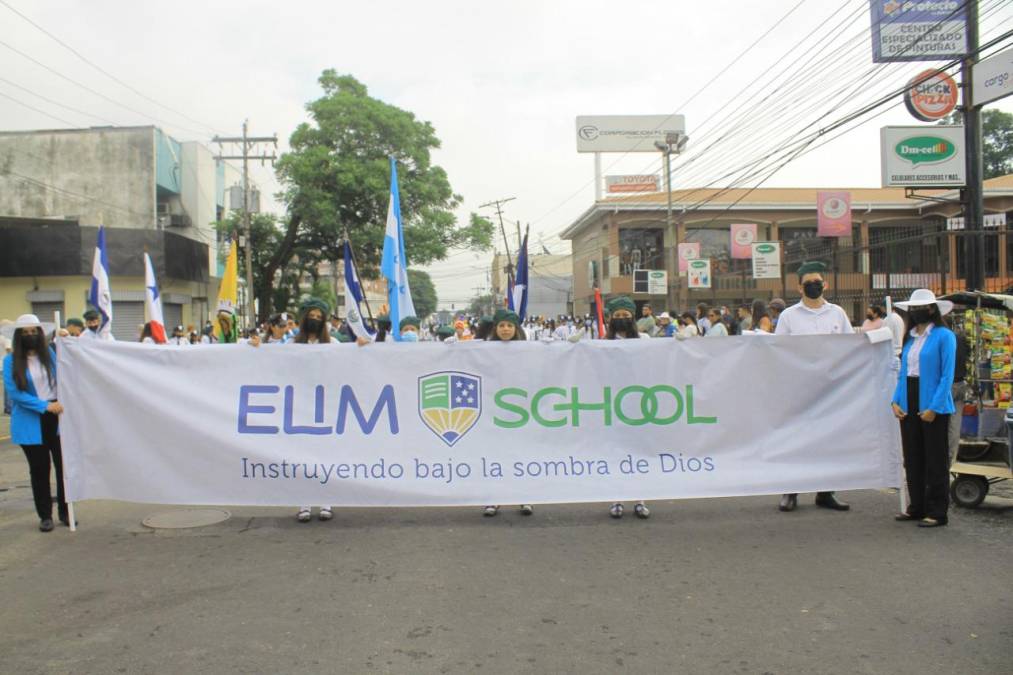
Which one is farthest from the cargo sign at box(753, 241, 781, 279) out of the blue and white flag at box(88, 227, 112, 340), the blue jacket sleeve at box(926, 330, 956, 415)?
the blue and white flag at box(88, 227, 112, 340)

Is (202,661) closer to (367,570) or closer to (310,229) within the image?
(367,570)

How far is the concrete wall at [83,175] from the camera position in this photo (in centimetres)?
3481

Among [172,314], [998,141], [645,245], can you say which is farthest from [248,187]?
[998,141]

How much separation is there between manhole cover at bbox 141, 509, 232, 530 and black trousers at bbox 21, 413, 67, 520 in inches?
28.0

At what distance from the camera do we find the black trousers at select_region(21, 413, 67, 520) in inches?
249

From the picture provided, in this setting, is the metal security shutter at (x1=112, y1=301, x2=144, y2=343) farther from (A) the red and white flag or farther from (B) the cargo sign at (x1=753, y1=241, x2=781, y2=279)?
(A) the red and white flag

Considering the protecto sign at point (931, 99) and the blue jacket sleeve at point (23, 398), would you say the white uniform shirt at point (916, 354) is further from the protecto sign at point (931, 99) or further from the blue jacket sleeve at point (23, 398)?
the protecto sign at point (931, 99)

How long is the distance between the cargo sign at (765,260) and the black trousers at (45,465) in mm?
20639

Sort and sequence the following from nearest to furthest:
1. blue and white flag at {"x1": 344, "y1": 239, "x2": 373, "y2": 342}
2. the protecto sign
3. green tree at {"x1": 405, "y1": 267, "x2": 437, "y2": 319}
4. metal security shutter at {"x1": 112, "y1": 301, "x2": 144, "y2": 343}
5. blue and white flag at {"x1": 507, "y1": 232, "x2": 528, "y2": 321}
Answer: blue and white flag at {"x1": 344, "y1": 239, "x2": 373, "y2": 342}, blue and white flag at {"x1": 507, "y1": 232, "x2": 528, "y2": 321}, the protecto sign, metal security shutter at {"x1": 112, "y1": 301, "x2": 144, "y2": 343}, green tree at {"x1": 405, "y1": 267, "x2": 437, "y2": 319}

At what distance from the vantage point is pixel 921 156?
679 inches

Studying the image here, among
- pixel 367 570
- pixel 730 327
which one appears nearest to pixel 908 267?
pixel 730 327

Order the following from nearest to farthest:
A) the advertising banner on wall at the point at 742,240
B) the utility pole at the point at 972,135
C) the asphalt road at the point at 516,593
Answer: the asphalt road at the point at 516,593 → the utility pole at the point at 972,135 → the advertising banner on wall at the point at 742,240

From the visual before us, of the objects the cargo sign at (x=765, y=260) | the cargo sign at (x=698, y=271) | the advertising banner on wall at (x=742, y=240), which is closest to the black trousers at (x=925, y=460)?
the cargo sign at (x=765, y=260)

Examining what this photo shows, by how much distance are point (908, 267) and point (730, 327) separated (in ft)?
65.1
